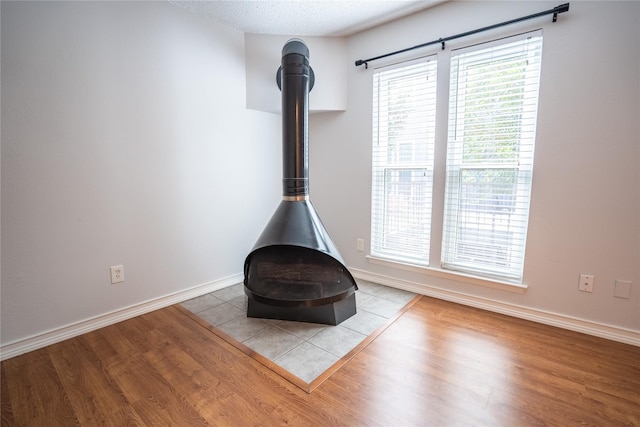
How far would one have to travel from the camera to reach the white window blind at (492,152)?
2.06 m

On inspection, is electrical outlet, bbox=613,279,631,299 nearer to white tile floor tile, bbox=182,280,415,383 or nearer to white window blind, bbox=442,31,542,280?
white window blind, bbox=442,31,542,280

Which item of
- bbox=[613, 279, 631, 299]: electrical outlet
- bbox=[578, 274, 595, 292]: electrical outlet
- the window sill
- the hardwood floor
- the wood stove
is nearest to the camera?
the hardwood floor

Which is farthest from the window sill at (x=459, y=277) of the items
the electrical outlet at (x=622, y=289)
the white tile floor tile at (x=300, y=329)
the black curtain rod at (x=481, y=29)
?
the black curtain rod at (x=481, y=29)

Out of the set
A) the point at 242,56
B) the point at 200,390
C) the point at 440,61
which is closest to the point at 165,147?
the point at 242,56

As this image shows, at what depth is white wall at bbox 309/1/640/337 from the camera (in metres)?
1.77

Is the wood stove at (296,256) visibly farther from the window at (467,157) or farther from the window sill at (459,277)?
the window at (467,157)

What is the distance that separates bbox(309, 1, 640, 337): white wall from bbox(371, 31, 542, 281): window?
8cm

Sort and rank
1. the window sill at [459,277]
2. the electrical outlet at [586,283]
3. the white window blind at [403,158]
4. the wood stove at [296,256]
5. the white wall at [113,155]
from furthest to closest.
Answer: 1. the white window blind at [403,158]
2. the window sill at [459,277]
3. the wood stove at [296,256]
4. the electrical outlet at [586,283]
5. the white wall at [113,155]

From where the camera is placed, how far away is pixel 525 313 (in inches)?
85.9

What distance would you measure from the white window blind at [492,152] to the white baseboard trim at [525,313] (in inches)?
8.9

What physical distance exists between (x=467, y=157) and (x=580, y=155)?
0.66 metres

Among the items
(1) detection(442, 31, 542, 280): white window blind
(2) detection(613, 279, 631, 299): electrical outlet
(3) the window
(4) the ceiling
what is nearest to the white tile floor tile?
(3) the window

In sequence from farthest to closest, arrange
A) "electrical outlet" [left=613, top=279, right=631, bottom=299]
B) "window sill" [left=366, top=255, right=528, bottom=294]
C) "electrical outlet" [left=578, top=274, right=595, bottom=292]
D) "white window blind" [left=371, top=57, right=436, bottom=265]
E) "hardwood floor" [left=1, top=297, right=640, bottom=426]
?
"white window blind" [left=371, top=57, right=436, bottom=265] < "window sill" [left=366, top=255, right=528, bottom=294] < "electrical outlet" [left=578, top=274, right=595, bottom=292] < "electrical outlet" [left=613, top=279, right=631, bottom=299] < "hardwood floor" [left=1, top=297, right=640, bottom=426]

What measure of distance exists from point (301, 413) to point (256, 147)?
2.32m
